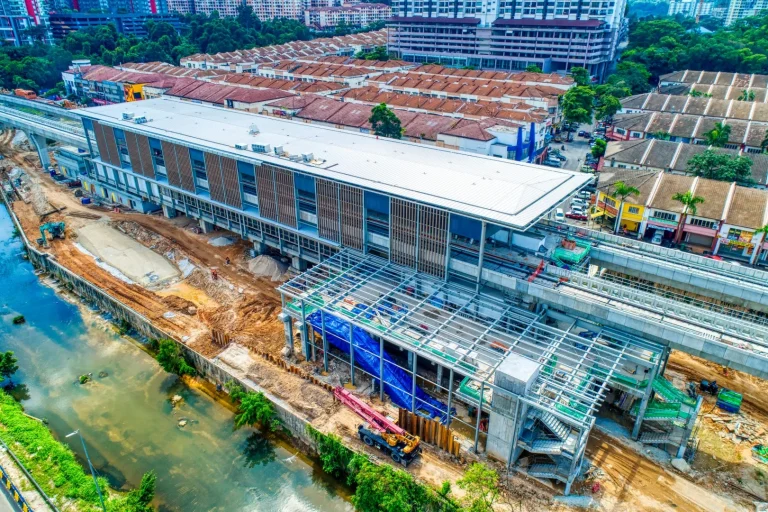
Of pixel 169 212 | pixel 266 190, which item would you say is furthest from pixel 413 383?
pixel 169 212

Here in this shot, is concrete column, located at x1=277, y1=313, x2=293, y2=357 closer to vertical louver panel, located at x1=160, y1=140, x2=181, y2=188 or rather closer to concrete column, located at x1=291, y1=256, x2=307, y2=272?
concrete column, located at x1=291, y1=256, x2=307, y2=272

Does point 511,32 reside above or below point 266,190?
above

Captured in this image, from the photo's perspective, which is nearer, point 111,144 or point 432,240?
point 432,240

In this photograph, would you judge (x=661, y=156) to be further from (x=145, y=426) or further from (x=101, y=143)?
(x=101, y=143)

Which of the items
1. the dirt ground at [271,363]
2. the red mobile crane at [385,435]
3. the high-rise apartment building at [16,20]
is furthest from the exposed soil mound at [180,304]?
the high-rise apartment building at [16,20]

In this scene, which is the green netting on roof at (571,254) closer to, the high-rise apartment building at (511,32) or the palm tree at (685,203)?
the palm tree at (685,203)

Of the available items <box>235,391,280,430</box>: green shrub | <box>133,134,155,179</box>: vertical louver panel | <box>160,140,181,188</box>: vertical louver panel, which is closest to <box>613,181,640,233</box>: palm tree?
<box>235,391,280,430</box>: green shrub

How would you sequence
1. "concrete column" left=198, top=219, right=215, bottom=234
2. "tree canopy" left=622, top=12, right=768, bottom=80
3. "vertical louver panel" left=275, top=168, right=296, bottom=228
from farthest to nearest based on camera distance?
"tree canopy" left=622, top=12, right=768, bottom=80 < "concrete column" left=198, top=219, right=215, bottom=234 < "vertical louver panel" left=275, top=168, right=296, bottom=228

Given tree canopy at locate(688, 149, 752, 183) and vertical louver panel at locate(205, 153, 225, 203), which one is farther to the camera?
tree canopy at locate(688, 149, 752, 183)
